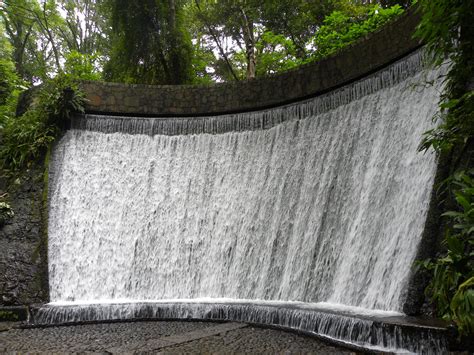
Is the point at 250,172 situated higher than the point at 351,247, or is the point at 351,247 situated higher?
the point at 250,172

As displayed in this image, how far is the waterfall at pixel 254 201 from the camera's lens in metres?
5.96

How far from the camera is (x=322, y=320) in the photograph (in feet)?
15.9

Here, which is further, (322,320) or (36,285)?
(36,285)

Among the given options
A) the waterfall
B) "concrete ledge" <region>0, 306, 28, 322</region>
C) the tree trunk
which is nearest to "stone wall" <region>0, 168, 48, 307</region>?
the waterfall

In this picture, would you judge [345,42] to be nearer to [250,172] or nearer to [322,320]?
[250,172]

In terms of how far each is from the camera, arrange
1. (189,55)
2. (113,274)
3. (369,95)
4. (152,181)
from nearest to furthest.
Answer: (369,95) → (113,274) → (152,181) → (189,55)

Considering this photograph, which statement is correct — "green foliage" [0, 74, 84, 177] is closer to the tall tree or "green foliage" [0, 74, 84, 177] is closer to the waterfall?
the waterfall

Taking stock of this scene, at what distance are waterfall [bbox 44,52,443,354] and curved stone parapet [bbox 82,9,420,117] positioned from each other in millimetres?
221

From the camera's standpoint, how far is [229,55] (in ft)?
64.2

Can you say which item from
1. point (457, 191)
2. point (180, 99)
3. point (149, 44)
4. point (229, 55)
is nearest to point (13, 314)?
point (180, 99)

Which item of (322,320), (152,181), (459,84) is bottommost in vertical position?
(322,320)

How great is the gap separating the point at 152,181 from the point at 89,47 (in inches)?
699

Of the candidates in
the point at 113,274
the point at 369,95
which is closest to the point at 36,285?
the point at 113,274

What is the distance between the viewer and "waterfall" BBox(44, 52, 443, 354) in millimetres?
5965
